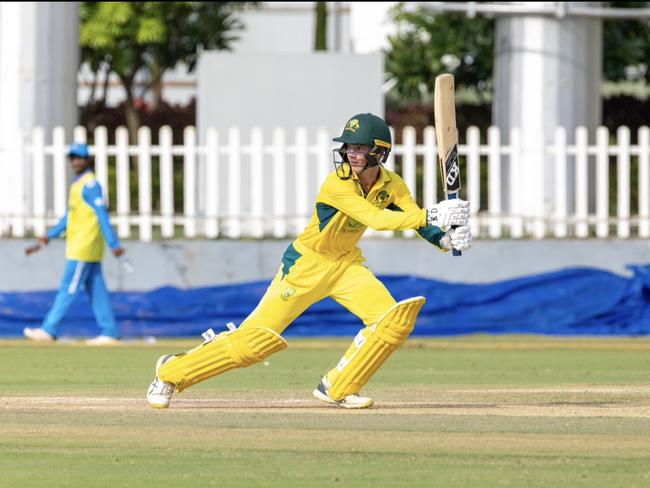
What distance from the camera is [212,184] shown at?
2020 cm

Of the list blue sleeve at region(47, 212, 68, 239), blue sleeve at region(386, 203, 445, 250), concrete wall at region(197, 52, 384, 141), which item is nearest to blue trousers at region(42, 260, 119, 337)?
blue sleeve at region(47, 212, 68, 239)

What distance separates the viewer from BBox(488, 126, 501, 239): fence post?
20281 mm

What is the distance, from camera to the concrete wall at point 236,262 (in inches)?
765

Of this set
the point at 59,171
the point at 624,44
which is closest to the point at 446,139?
the point at 59,171

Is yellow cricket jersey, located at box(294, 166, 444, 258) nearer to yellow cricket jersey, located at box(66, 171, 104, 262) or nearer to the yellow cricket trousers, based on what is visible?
the yellow cricket trousers

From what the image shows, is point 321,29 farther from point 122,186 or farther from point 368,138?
point 368,138

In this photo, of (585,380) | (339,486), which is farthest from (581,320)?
(339,486)

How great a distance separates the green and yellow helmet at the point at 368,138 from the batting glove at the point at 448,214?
1.79ft

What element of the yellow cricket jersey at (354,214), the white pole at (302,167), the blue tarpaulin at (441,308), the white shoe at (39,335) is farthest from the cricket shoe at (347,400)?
the white pole at (302,167)

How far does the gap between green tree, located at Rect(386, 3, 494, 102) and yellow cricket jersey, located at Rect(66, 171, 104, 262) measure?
14102 millimetres

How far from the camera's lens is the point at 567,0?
22.1m

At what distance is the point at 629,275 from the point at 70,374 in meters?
7.81

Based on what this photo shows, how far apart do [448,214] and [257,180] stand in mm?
10294

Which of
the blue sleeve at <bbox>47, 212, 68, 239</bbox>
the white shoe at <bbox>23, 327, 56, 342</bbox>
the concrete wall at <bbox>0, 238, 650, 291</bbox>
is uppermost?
the blue sleeve at <bbox>47, 212, 68, 239</bbox>
